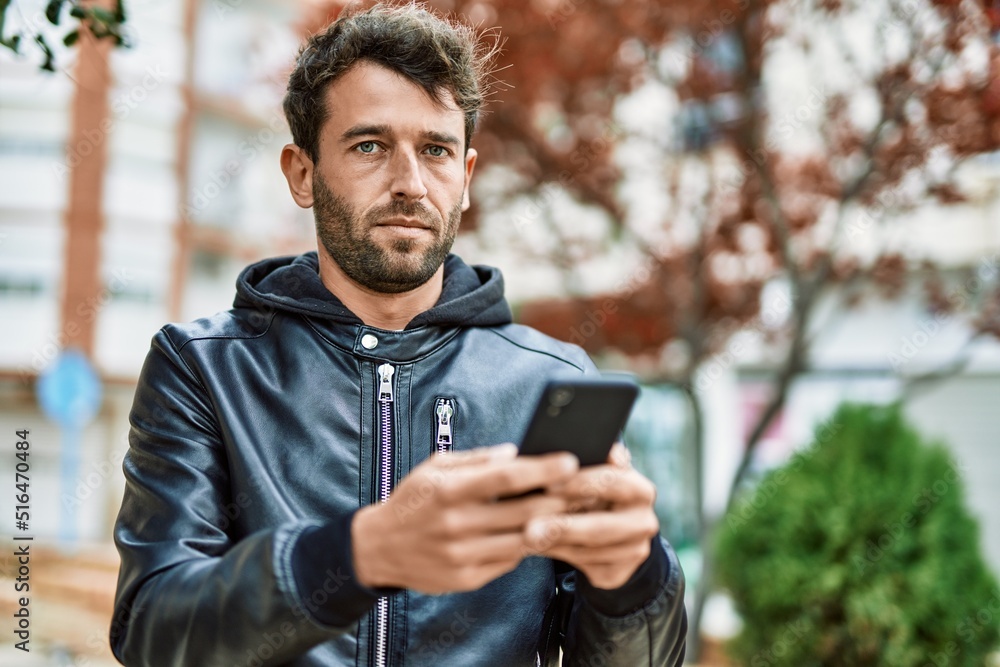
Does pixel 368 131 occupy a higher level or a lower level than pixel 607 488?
higher


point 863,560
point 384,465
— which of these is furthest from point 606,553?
point 863,560

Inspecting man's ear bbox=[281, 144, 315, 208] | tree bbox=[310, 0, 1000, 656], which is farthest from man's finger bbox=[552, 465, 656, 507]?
tree bbox=[310, 0, 1000, 656]

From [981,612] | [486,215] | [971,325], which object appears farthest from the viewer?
[486,215]

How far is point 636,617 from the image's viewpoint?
148 centimetres

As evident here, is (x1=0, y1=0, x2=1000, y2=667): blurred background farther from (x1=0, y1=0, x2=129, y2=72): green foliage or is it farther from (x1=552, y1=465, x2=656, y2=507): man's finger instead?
(x1=552, y1=465, x2=656, y2=507): man's finger

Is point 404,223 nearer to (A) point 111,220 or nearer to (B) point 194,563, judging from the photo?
Answer: (B) point 194,563

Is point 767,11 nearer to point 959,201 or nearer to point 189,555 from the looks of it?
point 959,201

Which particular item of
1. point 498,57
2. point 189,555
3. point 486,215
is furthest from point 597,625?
point 486,215

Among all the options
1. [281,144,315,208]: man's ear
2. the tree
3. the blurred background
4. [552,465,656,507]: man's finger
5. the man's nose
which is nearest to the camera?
[552,465,656,507]: man's finger

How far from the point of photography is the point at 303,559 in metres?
Answer: 1.29

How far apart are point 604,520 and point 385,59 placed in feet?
3.41

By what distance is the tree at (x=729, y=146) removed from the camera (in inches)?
202

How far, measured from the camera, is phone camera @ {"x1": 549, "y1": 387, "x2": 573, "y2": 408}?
1.18 metres

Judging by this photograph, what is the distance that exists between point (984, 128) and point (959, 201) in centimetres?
52
